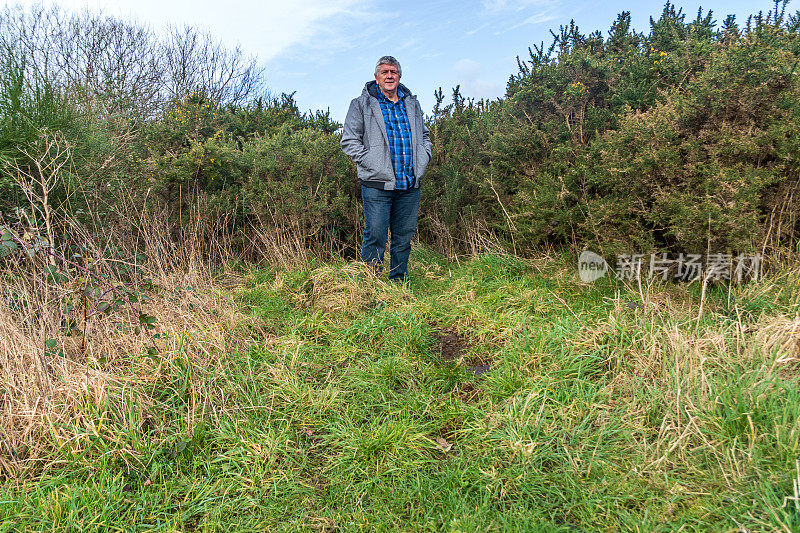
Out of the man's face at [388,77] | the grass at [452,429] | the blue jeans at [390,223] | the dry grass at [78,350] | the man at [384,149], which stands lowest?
the grass at [452,429]

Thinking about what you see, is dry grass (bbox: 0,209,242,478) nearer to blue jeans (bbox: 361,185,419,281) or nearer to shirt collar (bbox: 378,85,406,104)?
blue jeans (bbox: 361,185,419,281)

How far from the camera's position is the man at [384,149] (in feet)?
14.7

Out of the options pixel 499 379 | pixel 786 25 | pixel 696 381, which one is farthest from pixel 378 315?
pixel 786 25

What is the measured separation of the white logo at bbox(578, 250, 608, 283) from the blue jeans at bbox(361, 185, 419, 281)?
5.44 feet

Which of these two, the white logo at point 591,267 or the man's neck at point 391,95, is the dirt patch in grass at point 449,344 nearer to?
the white logo at point 591,267

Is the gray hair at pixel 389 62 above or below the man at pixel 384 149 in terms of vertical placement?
above

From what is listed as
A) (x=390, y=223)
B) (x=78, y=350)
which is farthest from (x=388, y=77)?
(x=78, y=350)

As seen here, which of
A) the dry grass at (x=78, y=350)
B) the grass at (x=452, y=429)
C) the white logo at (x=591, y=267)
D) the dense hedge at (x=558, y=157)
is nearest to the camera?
the grass at (x=452, y=429)

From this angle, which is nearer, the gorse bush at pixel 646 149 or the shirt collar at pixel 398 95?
the gorse bush at pixel 646 149

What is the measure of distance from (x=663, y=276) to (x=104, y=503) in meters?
3.93

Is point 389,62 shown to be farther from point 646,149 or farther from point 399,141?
point 646,149

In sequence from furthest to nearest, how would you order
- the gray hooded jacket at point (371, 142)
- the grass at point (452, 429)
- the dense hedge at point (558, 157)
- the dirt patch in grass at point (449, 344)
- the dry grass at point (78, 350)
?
the gray hooded jacket at point (371, 142)
the dense hedge at point (558, 157)
the dirt patch in grass at point (449, 344)
the dry grass at point (78, 350)
the grass at point (452, 429)

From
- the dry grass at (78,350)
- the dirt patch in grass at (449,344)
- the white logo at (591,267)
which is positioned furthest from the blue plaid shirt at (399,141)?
the dry grass at (78,350)

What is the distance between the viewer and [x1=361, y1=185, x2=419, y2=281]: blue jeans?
4598 millimetres
